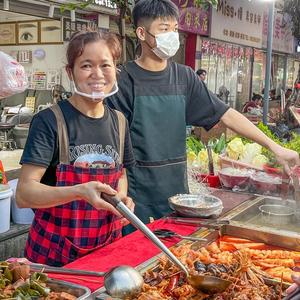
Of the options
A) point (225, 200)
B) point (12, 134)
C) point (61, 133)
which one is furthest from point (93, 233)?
point (12, 134)

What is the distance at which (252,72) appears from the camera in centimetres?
1648

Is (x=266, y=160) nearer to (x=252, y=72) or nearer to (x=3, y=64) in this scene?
(x=3, y=64)

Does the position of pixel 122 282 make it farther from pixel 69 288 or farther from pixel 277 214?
pixel 277 214

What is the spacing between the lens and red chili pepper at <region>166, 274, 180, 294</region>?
1.89m

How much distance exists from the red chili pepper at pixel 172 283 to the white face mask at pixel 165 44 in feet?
5.57

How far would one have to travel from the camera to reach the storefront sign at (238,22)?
42.3ft

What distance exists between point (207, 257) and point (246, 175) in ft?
4.94

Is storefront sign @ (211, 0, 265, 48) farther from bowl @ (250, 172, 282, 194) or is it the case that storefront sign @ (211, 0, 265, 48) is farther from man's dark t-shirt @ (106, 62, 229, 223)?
man's dark t-shirt @ (106, 62, 229, 223)

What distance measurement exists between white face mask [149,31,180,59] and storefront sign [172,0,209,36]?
299 inches

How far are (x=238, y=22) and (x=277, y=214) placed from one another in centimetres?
1196

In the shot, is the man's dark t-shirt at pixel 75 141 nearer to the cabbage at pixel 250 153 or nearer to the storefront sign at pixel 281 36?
the cabbage at pixel 250 153

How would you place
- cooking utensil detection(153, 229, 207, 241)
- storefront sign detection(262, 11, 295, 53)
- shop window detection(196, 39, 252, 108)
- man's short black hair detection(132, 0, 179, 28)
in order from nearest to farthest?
cooking utensil detection(153, 229, 207, 241)
man's short black hair detection(132, 0, 179, 28)
shop window detection(196, 39, 252, 108)
storefront sign detection(262, 11, 295, 53)

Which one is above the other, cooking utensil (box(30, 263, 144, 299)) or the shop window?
the shop window

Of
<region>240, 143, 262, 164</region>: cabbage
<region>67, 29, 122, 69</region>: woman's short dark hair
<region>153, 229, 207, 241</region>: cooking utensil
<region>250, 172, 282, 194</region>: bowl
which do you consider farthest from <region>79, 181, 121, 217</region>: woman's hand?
<region>240, 143, 262, 164</region>: cabbage
